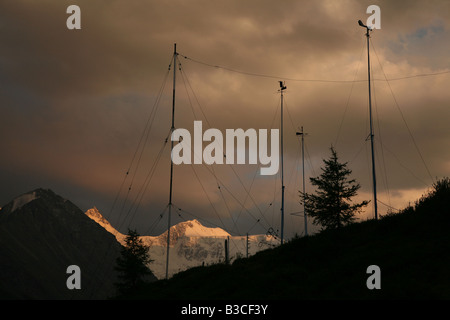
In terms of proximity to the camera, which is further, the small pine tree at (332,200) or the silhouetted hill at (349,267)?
the small pine tree at (332,200)

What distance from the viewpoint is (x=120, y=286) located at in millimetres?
63562

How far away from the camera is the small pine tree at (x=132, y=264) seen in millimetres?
61594

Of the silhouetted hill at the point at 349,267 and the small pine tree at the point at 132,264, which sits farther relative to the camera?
the small pine tree at the point at 132,264

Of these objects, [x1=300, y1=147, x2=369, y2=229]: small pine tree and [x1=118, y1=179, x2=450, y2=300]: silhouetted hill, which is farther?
[x1=300, y1=147, x2=369, y2=229]: small pine tree

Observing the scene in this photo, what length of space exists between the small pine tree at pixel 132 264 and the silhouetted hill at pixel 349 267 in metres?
28.1

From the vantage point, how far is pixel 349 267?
81.7ft

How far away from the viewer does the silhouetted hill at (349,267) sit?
21828 mm

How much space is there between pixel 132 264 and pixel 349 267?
43.1 metres

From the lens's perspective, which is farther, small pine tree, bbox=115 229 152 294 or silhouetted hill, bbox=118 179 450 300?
small pine tree, bbox=115 229 152 294

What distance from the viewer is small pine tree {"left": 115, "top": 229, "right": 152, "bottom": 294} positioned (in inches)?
2425

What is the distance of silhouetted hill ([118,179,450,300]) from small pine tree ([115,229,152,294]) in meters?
28.1

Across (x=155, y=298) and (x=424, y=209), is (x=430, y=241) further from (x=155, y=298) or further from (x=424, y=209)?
(x=155, y=298)

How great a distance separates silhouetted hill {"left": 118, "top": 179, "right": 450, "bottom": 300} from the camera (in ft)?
71.6
